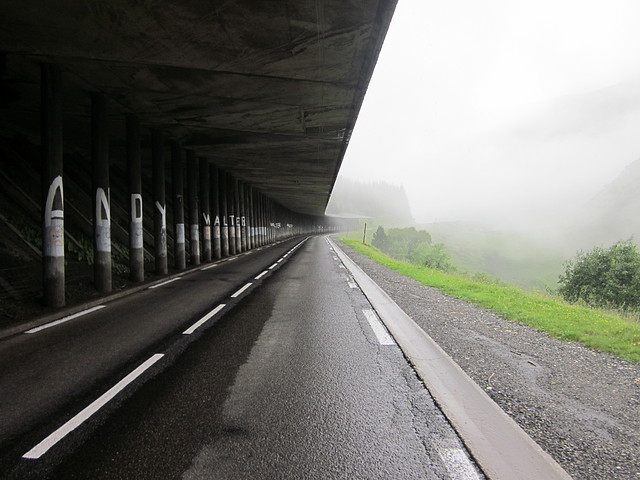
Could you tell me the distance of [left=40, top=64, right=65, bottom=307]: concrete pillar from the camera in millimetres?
7941

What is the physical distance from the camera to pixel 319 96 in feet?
34.9

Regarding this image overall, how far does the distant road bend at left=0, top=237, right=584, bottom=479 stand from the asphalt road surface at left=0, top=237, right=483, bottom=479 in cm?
1

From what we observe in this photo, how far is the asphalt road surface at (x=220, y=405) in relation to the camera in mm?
2555

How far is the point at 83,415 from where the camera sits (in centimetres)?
328

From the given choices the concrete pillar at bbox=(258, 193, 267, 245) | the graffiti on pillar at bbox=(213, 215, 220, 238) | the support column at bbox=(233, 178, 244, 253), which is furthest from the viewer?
Answer: the concrete pillar at bbox=(258, 193, 267, 245)

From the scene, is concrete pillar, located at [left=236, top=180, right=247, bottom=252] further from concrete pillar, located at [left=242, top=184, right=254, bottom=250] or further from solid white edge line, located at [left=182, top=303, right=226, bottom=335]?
solid white edge line, located at [left=182, top=303, right=226, bottom=335]

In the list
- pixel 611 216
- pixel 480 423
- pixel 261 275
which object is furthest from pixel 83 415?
pixel 611 216

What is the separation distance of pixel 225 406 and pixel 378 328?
3.40m

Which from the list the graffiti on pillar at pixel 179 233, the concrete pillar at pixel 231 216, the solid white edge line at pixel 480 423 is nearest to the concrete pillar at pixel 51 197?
the solid white edge line at pixel 480 423

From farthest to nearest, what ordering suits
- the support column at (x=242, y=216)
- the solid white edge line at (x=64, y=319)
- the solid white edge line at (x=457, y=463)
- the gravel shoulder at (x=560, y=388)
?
1. the support column at (x=242, y=216)
2. the solid white edge line at (x=64, y=319)
3. the gravel shoulder at (x=560, y=388)
4. the solid white edge line at (x=457, y=463)

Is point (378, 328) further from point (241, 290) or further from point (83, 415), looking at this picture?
point (241, 290)

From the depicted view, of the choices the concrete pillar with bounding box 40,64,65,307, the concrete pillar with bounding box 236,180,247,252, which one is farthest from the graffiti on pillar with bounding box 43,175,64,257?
the concrete pillar with bounding box 236,180,247,252

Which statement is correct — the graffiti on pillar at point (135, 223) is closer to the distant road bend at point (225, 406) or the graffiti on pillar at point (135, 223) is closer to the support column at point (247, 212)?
the distant road bend at point (225, 406)

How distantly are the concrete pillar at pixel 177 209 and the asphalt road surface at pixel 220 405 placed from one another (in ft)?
32.3
